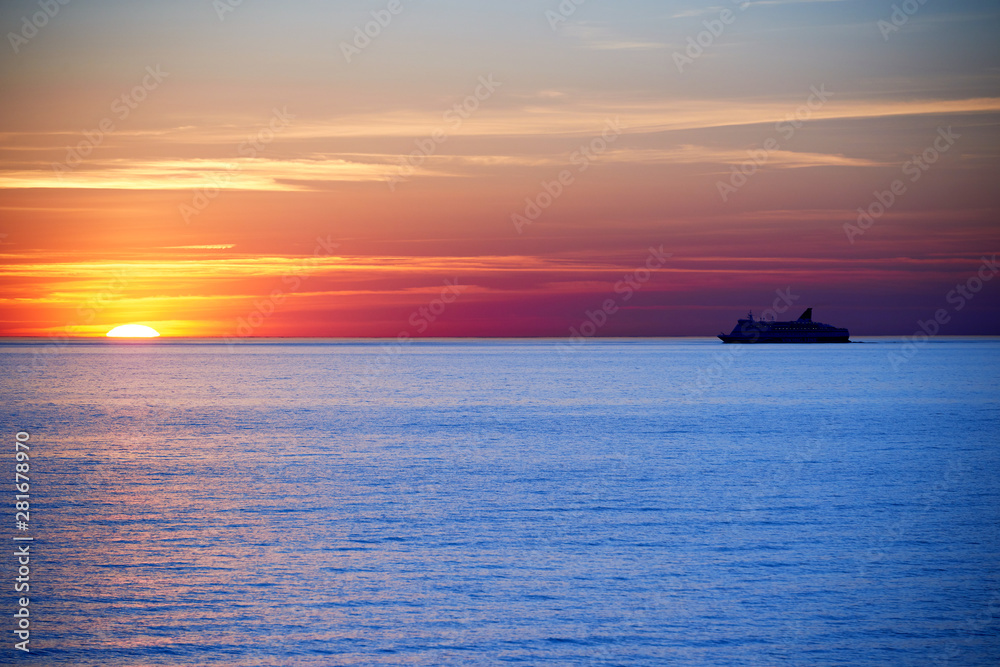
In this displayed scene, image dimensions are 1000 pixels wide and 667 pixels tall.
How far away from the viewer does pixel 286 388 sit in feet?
331

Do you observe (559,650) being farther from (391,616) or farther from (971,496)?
(971,496)

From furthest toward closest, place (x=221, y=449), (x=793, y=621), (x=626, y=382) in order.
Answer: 1. (x=626, y=382)
2. (x=221, y=449)
3. (x=793, y=621)

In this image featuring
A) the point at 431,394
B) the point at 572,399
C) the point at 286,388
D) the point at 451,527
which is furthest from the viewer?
the point at 286,388

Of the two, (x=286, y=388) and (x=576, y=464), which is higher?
(x=286, y=388)

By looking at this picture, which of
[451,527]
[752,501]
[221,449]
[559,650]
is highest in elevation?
[221,449]

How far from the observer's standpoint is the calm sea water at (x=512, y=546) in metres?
17.7

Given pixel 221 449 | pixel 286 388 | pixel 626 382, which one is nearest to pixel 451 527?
pixel 221 449

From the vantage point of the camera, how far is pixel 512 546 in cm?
2467

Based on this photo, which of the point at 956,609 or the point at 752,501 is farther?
the point at 752,501

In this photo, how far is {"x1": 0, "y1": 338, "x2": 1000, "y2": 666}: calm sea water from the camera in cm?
1769

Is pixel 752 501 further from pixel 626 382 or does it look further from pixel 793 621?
pixel 626 382

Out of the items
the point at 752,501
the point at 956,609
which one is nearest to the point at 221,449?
the point at 752,501

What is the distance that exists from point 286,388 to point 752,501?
7721cm

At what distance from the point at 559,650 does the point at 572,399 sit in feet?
219
